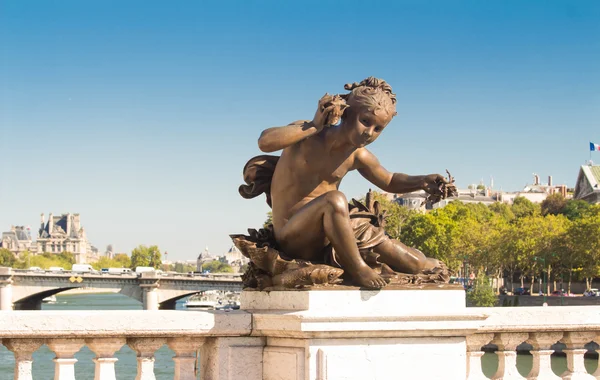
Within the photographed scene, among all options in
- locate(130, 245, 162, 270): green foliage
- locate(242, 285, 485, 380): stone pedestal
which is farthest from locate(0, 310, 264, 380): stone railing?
locate(130, 245, 162, 270): green foliage

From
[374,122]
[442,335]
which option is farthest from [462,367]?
[374,122]

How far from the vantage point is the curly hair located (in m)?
6.88

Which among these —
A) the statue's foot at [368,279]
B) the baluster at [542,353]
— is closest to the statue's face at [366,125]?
the statue's foot at [368,279]

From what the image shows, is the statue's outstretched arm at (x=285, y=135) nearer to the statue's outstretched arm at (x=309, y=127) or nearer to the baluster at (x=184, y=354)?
the statue's outstretched arm at (x=309, y=127)

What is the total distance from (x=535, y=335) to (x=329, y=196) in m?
2.29

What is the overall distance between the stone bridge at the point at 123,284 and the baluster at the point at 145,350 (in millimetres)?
69873

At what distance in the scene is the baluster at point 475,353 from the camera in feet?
24.4

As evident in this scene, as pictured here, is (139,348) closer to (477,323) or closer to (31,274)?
(477,323)

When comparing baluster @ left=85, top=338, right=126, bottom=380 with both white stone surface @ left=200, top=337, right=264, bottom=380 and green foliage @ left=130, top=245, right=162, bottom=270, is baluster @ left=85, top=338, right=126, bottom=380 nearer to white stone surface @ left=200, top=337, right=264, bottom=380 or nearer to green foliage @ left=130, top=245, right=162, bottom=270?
white stone surface @ left=200, top=337, right=264, bottom=380

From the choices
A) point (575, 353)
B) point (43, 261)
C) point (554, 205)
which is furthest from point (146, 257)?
point (575, 353)

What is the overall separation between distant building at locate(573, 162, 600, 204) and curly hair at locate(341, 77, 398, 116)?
112 m

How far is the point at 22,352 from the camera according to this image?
6.37 metres

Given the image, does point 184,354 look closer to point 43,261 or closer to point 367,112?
point 367,112

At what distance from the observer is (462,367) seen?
6.85m
